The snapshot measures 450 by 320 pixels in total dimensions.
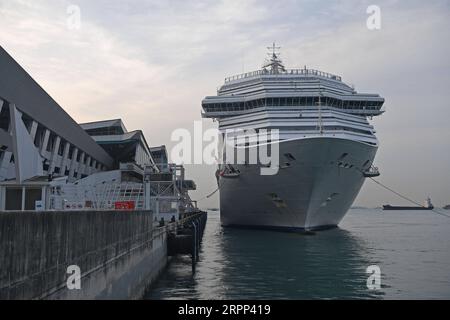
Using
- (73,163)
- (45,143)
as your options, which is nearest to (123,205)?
(45,143)

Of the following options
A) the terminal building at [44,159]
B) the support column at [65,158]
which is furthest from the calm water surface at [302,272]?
the support column at [65,158]

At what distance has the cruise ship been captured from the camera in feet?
121

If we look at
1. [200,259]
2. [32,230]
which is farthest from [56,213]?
[200,259]

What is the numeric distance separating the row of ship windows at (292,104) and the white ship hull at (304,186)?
543cm

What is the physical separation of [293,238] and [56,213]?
105 feet

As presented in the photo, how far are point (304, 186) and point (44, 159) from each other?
783 inches

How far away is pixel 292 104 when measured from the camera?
4334 centimetres

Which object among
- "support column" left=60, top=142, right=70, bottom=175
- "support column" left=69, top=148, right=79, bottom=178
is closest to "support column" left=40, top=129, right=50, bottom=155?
"support column" left=60, top=142, right=70, bottom=175

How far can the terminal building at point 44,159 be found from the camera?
755 inches

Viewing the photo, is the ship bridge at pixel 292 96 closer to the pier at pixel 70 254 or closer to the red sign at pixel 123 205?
the red sign at pixel 123 205

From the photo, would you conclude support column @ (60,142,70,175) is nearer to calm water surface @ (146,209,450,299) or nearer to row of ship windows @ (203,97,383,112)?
row of ship windows @ (203,97,383,112)

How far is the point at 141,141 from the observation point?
240 feet
